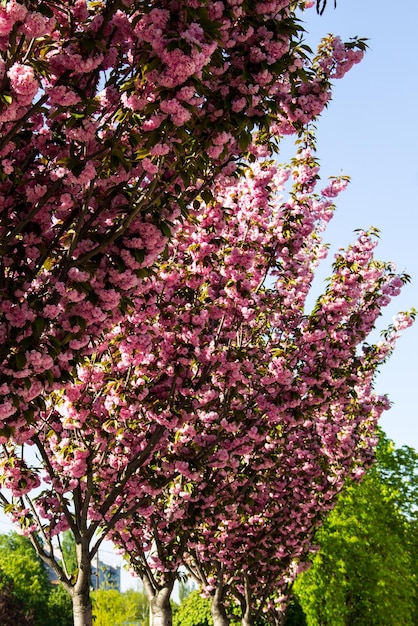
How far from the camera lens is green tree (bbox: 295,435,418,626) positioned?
25.8 meters

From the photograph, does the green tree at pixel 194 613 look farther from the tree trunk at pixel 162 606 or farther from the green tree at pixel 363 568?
the tree trunk at pixel 162 606

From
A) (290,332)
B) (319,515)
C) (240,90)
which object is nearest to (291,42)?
(240,90)

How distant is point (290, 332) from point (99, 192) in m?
7.83

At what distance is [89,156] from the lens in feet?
16.8

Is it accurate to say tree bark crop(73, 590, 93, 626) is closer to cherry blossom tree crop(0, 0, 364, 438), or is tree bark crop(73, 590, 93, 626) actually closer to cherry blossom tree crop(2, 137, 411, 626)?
cherry blossom tree crop(2, 137, 411, 626)

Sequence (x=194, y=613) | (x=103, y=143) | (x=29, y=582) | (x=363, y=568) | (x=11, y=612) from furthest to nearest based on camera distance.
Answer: (x=29, y=582), (x=11, y=612), (x=194, y=613), (x=363, y=568), (x=103, y=143)

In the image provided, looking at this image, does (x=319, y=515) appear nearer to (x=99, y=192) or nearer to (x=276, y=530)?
(x=276, y=530)

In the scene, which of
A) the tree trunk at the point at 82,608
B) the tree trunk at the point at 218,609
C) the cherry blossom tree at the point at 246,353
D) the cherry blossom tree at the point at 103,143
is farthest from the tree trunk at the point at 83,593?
the tree trunk at the point at 218,609

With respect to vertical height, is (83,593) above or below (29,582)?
below

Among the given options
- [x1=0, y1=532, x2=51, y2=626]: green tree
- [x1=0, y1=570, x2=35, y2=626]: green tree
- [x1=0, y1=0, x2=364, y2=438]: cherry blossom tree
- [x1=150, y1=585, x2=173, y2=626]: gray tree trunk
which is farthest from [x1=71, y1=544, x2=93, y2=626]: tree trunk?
[x1=0, y1=532, x2=51, y2=626]: green tree

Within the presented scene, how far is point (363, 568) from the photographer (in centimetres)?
2650

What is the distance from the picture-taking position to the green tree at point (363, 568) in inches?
1017

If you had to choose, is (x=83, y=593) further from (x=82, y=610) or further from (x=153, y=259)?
(x=153, y=259)

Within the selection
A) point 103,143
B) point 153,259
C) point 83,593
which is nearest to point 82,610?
point 83,593
